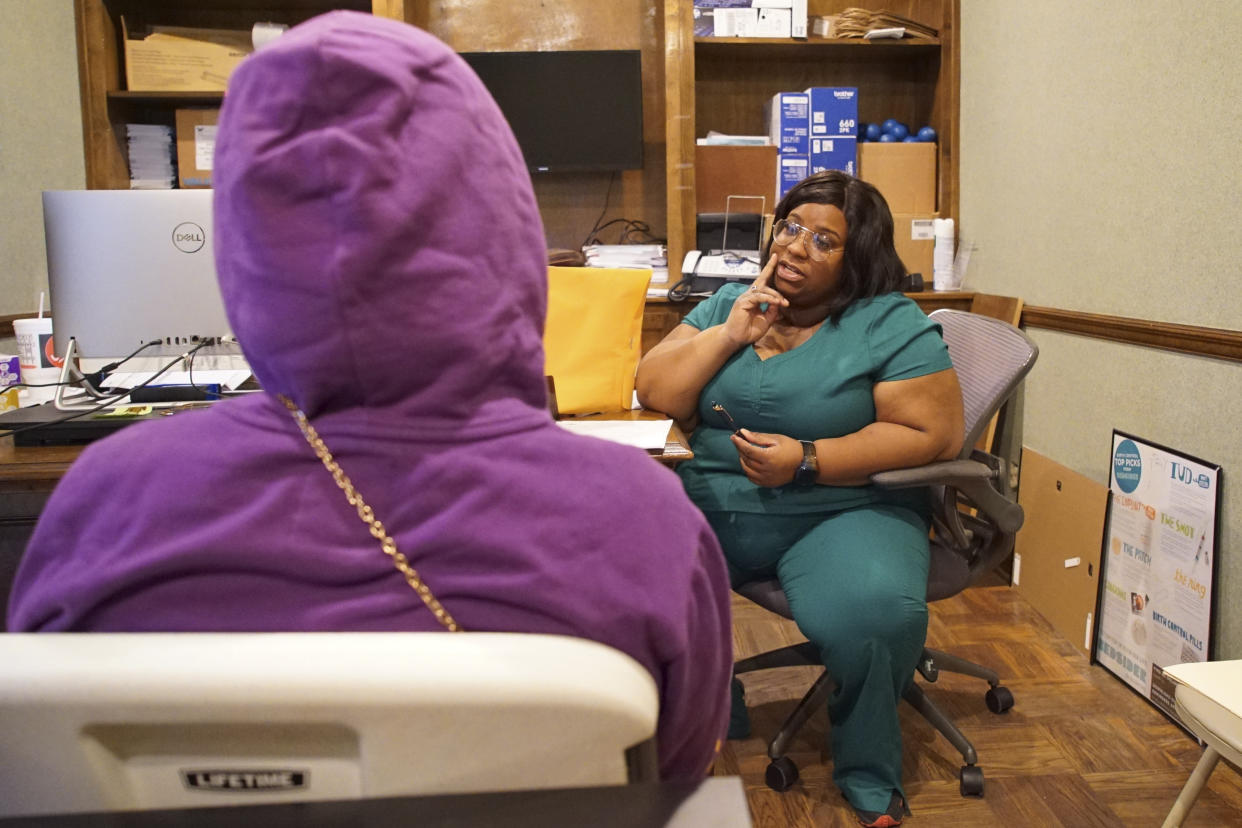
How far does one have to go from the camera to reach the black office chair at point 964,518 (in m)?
1.91

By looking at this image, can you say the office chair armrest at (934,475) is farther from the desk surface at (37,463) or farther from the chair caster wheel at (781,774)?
the chair caster wheel at (781,774)

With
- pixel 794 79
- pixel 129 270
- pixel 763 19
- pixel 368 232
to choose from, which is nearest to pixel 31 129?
pixel 129 270

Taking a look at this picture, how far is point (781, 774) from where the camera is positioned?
1.99 m

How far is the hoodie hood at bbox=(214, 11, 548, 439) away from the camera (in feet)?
2.00

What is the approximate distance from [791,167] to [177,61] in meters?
2.35

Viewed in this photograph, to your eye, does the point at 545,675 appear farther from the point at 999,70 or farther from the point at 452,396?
the point at 999,70

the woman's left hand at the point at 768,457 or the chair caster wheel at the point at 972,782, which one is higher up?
the woman's left hand at the point at 768,457

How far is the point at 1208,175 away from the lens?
2109 millimetres

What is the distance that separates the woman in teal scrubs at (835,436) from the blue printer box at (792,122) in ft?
5.09

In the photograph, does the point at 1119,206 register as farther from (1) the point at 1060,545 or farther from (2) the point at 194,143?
(2) the point at 194,143

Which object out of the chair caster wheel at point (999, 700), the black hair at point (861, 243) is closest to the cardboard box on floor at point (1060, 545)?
the chair caster wheel at point (999, 700)

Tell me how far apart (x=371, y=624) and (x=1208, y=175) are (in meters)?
2.20

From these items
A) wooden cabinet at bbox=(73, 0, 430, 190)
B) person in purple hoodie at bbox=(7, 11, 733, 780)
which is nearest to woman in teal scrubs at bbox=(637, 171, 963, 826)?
person in purple hoodie at bbox=(7, 11, 733, 780)

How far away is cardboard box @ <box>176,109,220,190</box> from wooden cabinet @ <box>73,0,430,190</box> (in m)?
0.07
